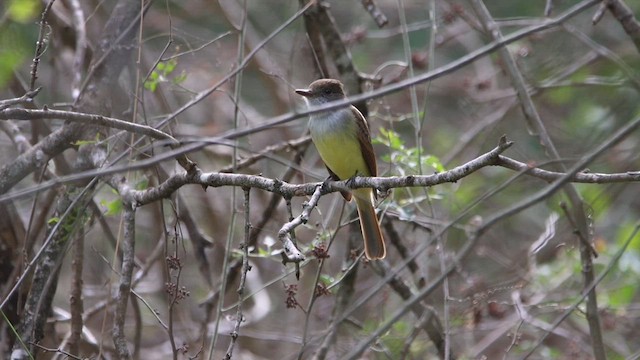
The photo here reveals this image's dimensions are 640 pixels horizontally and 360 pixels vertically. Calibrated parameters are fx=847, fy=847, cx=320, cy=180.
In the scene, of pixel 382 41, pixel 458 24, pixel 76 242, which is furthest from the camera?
pixel 382 41

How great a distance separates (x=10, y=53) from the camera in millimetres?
4797

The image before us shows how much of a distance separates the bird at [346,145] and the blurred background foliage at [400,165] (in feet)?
0.62

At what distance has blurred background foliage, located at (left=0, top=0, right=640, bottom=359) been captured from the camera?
5441 mm

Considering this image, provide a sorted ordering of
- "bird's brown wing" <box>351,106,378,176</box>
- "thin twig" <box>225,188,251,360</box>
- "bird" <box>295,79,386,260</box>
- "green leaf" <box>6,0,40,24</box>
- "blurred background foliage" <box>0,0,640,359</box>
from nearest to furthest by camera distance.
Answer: "thin twig" <box>225,188,251,360</box> → "green leaf" <box>6,0,40,24</box> → "bird" <box>295,79,386,260</box> → "bird's brown wing" <box>351,106,378,176</box> → "blurred background foliage" <box>0,0,640,359</box>

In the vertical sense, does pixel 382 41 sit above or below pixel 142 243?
above

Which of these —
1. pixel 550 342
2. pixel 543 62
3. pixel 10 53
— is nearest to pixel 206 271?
pixel 10 53

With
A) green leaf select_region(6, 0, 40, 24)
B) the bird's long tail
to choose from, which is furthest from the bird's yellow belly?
green leaf select_region(6, 0, 40, 24)

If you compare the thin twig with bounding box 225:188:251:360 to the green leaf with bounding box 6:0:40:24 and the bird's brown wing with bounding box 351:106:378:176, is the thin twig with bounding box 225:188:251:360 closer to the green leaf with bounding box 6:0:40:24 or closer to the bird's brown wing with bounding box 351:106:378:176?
the bird's brown wing with bounding box 351:106:378:176

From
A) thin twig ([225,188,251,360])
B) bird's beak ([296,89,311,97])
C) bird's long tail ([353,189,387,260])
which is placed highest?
bird's beak ([296,89,311,97])

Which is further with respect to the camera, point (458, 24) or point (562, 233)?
point (458, 24)

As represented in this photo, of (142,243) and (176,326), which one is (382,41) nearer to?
(142,243)

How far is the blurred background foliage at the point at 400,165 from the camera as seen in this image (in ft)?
17.9

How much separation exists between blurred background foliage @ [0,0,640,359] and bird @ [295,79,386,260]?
0.19 meters

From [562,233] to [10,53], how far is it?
13.3 feet
